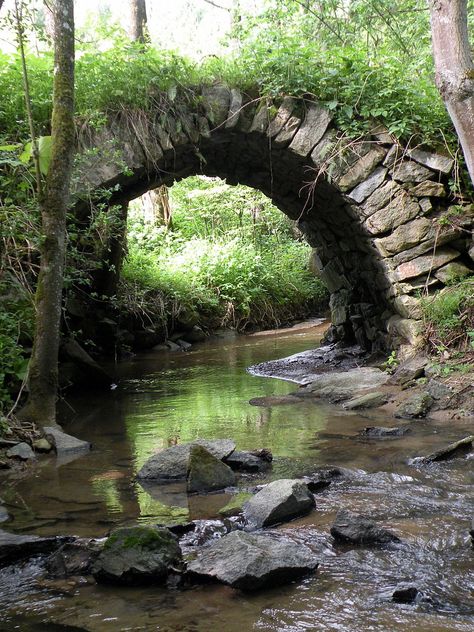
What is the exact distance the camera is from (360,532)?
2982 mm

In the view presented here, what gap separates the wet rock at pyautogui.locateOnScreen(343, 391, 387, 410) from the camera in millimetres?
6410

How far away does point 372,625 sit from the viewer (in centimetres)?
226

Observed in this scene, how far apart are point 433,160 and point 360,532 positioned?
551 centimetres

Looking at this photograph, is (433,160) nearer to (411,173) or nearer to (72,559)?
(411,173)

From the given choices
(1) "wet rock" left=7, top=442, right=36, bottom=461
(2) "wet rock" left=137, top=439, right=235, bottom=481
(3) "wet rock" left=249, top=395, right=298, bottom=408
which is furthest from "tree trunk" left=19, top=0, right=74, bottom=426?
(3) "wet rock" left=249, top=395, right=298, bottom=408

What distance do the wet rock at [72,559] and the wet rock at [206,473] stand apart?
43.9 inches

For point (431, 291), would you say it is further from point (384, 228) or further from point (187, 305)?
point (187, 305)

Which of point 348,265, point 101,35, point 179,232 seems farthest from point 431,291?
point 179,232

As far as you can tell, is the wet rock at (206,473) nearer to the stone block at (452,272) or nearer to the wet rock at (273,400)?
the wet rock at (273,400)

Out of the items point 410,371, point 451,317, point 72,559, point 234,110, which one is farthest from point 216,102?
point 72,559

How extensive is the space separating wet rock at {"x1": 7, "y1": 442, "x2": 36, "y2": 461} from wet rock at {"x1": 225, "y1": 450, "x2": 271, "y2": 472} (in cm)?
161

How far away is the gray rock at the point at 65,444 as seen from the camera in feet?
16.9

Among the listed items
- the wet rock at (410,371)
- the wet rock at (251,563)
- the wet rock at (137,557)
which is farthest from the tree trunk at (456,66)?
the wet rock at (137,557)

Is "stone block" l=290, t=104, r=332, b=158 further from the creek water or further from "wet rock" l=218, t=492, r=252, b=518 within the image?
"wet rock" l=218, t=492, r=252, b=518
